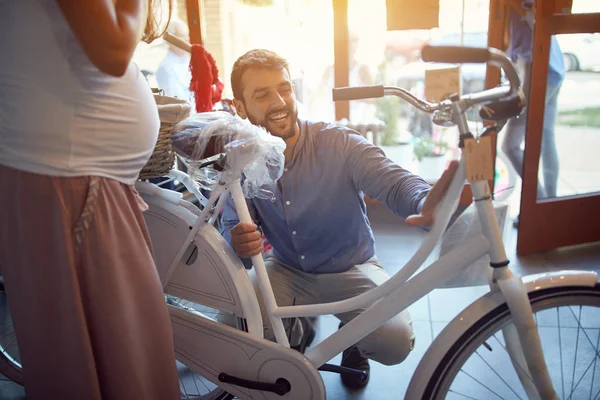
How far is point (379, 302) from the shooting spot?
107cm

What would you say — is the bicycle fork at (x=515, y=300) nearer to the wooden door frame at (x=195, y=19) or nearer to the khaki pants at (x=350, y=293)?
the khaki pants at (x=350, y=293)

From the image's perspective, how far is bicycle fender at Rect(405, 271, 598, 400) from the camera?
0.94m

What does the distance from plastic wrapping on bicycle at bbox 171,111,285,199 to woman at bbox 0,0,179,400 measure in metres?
0.15

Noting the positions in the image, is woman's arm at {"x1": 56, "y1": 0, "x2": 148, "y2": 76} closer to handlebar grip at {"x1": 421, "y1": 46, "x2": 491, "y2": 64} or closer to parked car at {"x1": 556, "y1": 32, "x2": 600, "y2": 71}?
handlebar grip at {"x1": 421, "y1": 46, "x2": 491, "y2": 64}

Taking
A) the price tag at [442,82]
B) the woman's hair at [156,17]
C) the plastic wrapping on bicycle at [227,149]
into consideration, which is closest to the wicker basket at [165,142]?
the plastic wrapping on bicycle at [227,149]

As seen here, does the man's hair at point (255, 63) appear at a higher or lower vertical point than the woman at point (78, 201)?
higher

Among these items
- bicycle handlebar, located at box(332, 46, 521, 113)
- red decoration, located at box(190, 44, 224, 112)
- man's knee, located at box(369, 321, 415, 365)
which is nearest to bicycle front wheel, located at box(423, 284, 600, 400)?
man's knee, located at box(369, 321, 415, 365)

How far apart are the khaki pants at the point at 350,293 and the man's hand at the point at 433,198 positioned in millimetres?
393

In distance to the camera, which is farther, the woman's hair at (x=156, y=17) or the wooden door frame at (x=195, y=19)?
the wooden door frame at (x=195, y=19)

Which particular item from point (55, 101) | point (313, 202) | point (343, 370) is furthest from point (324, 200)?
point (55, 101)

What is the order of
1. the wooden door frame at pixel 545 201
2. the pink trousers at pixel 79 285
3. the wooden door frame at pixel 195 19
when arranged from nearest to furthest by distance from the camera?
the pink trousers at pixel 79 285 → the wooden door frame at pixel 545 201 → the wooden door frame at pixel 195 19

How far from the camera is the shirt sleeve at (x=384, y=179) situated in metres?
1.17

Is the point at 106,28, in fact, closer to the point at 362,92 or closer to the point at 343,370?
the point at 362,92

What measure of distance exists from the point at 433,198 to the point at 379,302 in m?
0.26
